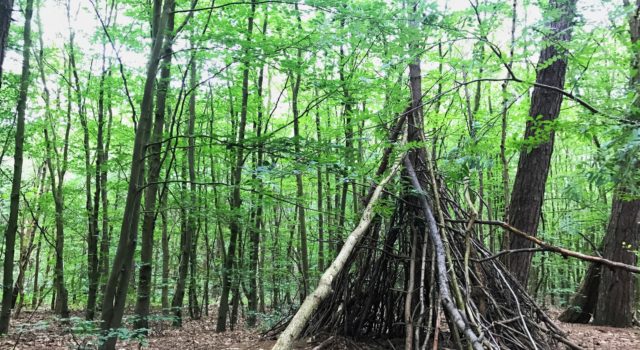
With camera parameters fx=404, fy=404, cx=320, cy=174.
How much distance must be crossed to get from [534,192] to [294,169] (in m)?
3.25

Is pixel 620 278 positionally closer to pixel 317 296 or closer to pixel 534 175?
pixel 534 175

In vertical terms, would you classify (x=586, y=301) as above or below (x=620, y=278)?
below

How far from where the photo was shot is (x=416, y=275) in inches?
153

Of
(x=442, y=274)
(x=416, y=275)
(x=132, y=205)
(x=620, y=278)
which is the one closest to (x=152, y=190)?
(x=132, y=205)

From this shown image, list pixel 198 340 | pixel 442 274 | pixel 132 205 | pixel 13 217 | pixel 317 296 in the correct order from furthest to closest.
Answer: pixel 198 340
pixel 13 217
pixel 132 205
pixel 442 274
pixel 317 296

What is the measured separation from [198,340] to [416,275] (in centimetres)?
589

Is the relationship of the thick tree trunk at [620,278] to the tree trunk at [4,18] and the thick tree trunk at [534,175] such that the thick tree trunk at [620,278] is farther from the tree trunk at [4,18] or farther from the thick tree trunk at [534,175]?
the tree trunk at [4,18]

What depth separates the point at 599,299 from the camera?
7.34 meters

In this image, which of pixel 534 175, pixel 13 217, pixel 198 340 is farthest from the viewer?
pixel 198 340

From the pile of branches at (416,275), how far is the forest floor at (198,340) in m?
0.19

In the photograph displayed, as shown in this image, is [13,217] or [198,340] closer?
[13,217]

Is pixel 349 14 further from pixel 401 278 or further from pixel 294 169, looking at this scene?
pixel 401 278

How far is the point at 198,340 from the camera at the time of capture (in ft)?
26.6

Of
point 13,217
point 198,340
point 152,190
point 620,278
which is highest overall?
point 152,190
